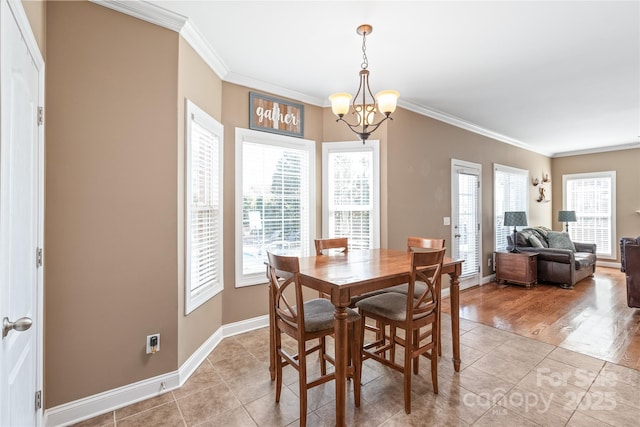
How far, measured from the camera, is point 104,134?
2.03 meters

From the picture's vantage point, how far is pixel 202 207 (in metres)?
2.75

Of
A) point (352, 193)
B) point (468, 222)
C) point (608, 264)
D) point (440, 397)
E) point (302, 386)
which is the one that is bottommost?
point (440, 397)

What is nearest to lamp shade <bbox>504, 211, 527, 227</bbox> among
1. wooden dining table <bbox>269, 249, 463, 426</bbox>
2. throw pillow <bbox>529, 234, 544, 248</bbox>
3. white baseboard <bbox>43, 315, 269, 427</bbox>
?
throw pillow <bbox>529, 234, 544, 248</bbox>

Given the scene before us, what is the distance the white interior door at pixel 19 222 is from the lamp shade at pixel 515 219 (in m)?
6.36

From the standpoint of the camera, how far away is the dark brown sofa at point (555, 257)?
17.0ft

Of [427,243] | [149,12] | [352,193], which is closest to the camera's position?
[149,12]

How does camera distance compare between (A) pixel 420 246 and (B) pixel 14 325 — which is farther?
(A) pixel 420 246

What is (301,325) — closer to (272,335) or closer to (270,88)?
(272,335)

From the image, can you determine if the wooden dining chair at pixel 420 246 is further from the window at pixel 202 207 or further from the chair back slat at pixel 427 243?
the window at pixel 202 207

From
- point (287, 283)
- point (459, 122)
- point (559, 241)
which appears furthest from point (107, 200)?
point (559, 241)

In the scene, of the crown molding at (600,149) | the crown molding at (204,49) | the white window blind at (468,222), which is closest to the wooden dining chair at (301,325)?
the crown molding at (204,49)

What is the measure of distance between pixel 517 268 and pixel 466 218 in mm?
1302

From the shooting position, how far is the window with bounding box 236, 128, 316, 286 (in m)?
3.34

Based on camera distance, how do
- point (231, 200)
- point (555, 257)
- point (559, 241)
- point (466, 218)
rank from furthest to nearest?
1. point (559, 241)
2. point (555, 257)
3. point (466, 218)
4. point (231, 200)
